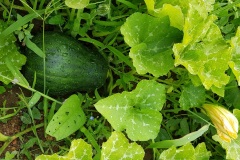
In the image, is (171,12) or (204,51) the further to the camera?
(204,51)

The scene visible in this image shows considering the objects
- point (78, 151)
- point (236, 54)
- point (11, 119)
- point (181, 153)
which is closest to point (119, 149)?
point (78, 151)

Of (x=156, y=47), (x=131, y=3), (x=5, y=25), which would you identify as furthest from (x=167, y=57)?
(x=5, y=25)

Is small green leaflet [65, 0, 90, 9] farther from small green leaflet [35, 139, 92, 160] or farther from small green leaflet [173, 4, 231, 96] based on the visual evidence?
small green leaflet [35, 139, 92, 160]

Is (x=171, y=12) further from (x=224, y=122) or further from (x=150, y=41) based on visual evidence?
(x=224, y=122)

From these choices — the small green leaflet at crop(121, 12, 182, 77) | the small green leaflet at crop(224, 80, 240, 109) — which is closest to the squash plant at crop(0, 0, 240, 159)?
the small green leaflet at crop(121, 12, 182, 77)

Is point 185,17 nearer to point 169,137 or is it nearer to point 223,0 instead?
point 223,0

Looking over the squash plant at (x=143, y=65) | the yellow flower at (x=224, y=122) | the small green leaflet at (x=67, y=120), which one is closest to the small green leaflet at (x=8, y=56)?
the squash plant at (x=143, y=65)
